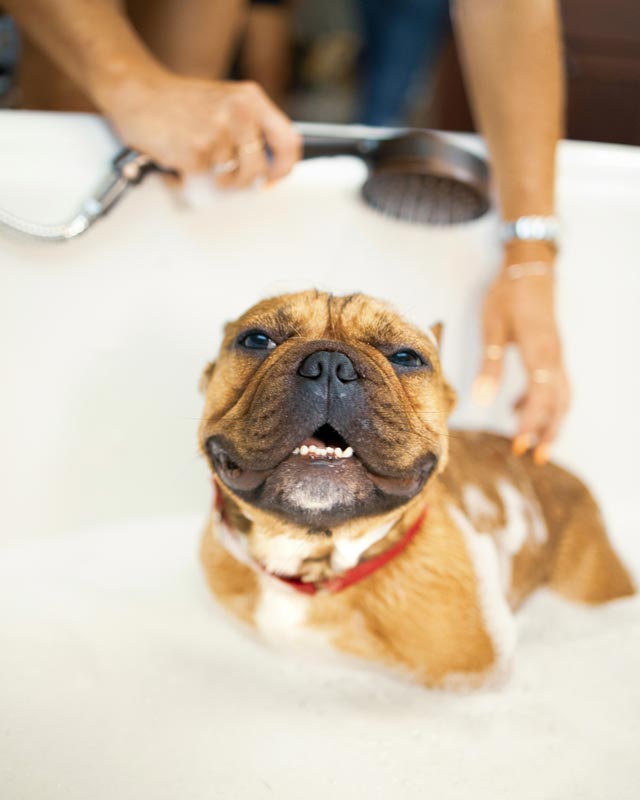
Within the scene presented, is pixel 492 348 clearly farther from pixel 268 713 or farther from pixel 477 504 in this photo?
pixel 268 713

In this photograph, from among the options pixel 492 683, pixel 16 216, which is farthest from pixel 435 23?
pixel 492 683

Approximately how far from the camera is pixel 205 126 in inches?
56.2

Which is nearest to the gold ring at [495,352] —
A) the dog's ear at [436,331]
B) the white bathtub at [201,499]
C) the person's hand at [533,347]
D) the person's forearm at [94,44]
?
the person's hand at [533,347]

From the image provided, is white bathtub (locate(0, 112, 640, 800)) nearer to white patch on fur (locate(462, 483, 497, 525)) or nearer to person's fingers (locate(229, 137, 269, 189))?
person's fingers (locate(229, 137, 269, 189))

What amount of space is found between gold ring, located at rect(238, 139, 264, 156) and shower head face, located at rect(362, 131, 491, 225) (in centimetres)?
27

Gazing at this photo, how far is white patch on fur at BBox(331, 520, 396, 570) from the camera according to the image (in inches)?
49.2

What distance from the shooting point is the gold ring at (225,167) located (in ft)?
4.95

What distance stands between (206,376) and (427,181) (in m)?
0.62

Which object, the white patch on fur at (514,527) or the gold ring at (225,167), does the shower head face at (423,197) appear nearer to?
the gold ring at (225,167)

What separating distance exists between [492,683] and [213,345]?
815mm

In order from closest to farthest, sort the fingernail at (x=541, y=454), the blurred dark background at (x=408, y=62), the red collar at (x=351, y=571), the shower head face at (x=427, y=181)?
the red collar at (x=351, y=571) → the shower head face at (x=427, y=181) → the fingernail at (x=541, y=454) → the blurred dark background at (x=408, y=62)

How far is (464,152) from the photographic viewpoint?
161cm

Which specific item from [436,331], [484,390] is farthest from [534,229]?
[436,331]

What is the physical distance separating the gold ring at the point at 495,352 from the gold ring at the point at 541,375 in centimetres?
8
